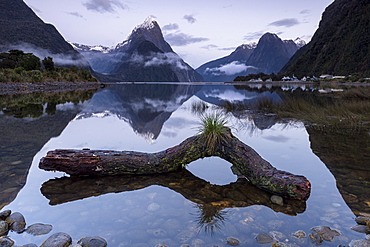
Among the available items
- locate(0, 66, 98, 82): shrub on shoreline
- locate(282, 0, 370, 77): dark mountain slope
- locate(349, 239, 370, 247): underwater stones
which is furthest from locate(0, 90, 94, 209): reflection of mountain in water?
locate(282, 0, 370, 77): dark mountain slope

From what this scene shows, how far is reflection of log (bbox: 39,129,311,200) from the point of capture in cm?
690

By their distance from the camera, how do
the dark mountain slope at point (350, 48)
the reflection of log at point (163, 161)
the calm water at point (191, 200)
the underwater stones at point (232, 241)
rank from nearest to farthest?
the underwater stones at point (232, 241) < the calm water at point (191, 200) < the reflection of log at point (163, 161) < the dark mountain slope at point (350, 48)

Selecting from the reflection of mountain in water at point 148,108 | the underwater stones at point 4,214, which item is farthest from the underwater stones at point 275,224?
the reflection of mountain in water at point 148,108

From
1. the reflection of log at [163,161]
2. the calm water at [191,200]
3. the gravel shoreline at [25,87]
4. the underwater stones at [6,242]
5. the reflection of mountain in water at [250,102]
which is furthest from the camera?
the gravel shoreline at [25,87]

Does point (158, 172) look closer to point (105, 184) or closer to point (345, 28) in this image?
point (105, 184)

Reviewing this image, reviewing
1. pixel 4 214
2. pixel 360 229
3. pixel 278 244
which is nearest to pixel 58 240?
pixel 4 214

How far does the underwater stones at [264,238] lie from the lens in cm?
437

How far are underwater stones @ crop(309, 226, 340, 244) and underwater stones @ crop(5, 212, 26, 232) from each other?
5519mm

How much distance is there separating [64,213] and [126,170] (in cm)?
249

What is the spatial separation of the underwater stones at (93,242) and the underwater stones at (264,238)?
2.75 metres

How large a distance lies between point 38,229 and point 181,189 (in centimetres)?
345

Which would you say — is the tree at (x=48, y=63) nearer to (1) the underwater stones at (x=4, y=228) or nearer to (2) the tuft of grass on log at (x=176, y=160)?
(2) the tuft of grass on log at (x=176, y=160)

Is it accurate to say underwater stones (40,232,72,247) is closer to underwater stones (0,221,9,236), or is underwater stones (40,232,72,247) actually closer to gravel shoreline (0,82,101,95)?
underwater stones (0,221,9,236)

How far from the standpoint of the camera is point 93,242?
425cm
